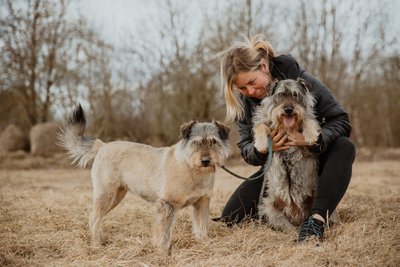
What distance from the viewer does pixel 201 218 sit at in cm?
384

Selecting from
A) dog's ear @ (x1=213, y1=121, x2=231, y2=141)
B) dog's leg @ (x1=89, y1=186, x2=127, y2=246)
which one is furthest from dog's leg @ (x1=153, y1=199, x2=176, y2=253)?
dog's ear @ (x1=213, y1=121, x2=231, y2=141)

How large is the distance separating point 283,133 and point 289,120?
A: 168 mm

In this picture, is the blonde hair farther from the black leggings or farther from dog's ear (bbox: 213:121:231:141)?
the black leggings

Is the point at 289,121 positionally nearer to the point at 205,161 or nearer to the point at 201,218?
the point at 205,161

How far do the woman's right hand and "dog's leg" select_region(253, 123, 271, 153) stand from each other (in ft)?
0.20

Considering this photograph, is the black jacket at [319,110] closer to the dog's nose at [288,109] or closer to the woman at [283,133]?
the woman at [283,133]

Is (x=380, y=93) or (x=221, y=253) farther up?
(x=380, y=93)

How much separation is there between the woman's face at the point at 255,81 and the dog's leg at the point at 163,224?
140 centimetres

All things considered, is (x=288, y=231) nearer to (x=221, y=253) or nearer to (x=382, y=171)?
(x=221, y=253)

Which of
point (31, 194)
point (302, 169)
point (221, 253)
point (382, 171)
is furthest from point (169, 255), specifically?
point (382, 171)

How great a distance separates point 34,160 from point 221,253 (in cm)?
1206

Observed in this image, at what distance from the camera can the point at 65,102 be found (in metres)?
16.2

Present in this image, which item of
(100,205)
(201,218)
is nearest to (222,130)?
(201,218)

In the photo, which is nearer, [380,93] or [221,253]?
[221,253]
